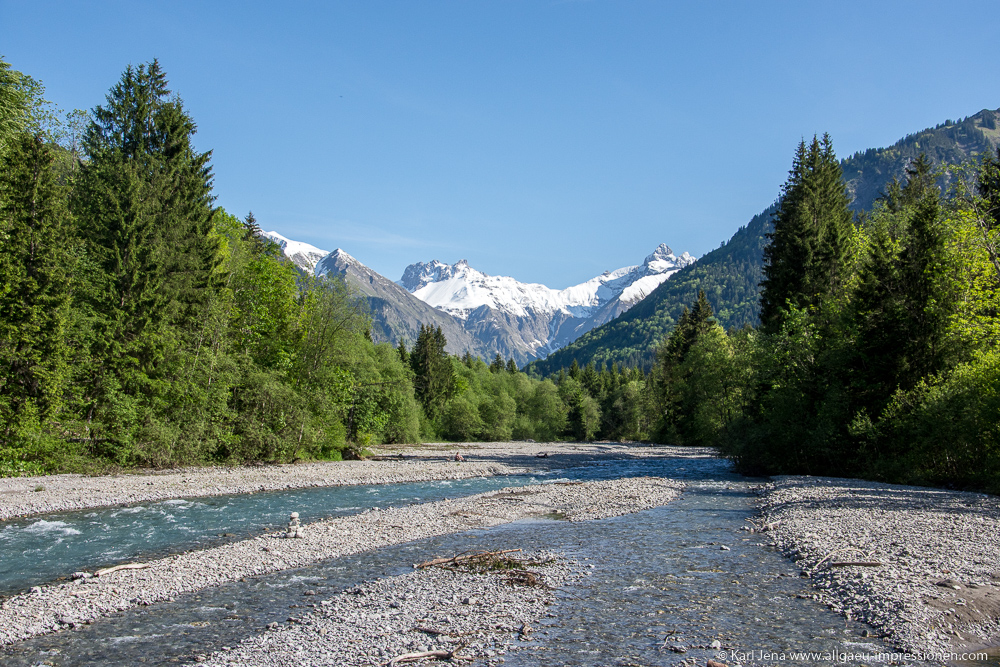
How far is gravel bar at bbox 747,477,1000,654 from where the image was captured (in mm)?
9961

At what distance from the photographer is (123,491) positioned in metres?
25.8

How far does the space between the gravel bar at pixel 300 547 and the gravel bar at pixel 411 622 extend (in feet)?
12.6

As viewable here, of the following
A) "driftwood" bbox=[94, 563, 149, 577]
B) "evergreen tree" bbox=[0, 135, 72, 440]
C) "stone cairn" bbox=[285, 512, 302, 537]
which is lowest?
"stone cairn" bbox=[285, 512, 302, 537]

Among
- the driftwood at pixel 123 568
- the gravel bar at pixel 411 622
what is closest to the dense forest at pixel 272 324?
the driftwood at pixel 123 568

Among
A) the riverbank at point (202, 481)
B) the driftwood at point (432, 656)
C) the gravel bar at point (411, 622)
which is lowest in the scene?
the riverbank at point (202, 481)

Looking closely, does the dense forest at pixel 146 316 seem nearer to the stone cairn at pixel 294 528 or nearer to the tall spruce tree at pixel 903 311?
the stone cairn at pixel 294 528

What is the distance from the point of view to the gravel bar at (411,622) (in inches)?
369

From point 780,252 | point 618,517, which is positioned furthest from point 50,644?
point 780,252

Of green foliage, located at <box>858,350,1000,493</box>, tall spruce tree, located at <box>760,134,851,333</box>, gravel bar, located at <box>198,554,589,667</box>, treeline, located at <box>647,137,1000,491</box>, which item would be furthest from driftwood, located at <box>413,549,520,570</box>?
tall spruce tree, located at <box>760,134,851,333</box>

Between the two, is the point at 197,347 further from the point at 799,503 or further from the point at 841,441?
the point at 841,441

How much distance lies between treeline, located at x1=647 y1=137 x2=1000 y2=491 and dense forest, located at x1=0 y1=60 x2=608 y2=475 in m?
32.3

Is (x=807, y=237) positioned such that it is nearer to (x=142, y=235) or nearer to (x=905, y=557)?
(x=905, y=557)

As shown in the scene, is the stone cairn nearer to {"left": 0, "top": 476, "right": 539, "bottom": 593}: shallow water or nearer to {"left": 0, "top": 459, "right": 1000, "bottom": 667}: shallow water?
{"left": 0, "top": 476, "right": 539, "bottom": 593}: shallow water

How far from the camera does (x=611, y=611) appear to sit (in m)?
11.3
